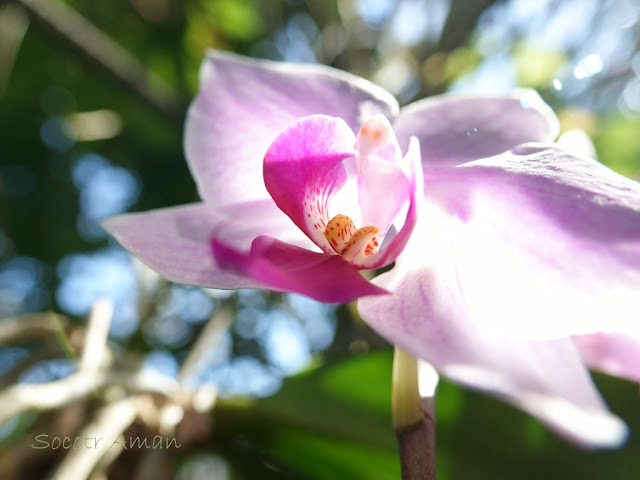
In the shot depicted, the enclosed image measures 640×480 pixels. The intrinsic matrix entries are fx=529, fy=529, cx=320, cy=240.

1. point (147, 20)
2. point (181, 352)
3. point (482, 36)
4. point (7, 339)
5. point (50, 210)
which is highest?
point (147, 20)

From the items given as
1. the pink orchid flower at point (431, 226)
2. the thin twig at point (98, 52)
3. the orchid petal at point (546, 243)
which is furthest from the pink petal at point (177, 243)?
the thin twig at point (98, 52)

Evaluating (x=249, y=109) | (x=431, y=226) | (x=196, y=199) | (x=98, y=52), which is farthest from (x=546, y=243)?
(x=196, y=199)

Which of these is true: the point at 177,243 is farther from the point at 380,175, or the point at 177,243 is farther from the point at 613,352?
the point at 613,352

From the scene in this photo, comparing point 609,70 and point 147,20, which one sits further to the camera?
point 147,20

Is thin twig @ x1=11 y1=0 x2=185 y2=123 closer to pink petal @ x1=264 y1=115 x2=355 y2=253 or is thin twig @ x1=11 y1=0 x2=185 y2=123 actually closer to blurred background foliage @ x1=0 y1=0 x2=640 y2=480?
blurred background foliage @ x1=0 y1=0 x2=640 y2=480

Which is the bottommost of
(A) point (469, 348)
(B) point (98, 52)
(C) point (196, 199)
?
(C) point (196, 199)

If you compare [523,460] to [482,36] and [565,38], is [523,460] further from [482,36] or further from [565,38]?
[482,36]

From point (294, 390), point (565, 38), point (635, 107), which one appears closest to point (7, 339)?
point (294, 390)
